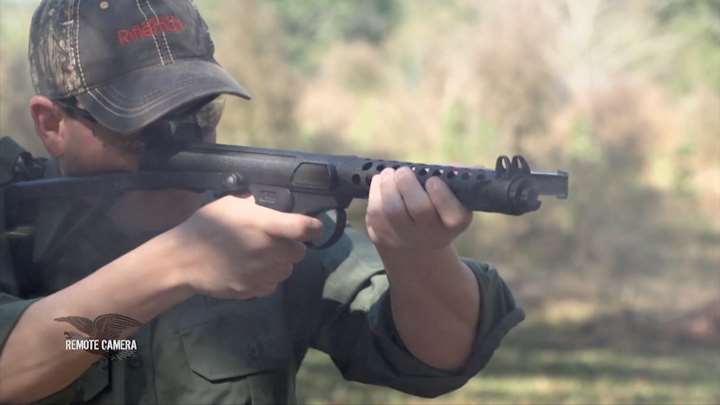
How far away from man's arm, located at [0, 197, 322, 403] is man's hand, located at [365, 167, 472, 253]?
12cm

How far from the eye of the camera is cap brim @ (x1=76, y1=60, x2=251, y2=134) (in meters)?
2.21

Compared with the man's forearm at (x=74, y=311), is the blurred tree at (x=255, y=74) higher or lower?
higher

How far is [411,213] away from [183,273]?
43cm

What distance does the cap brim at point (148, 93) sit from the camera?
2.21 m

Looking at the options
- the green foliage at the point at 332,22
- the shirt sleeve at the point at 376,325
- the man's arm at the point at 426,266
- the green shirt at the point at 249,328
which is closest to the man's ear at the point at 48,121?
the green shirt at the point at 249,328

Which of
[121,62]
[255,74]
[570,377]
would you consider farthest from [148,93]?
[255,74]

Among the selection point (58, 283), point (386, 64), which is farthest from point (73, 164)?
point (386, 64)

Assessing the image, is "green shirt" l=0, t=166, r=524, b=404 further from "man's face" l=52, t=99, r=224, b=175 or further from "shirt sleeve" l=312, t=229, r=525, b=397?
"man's face" l=52, t=99, r=224, b=175

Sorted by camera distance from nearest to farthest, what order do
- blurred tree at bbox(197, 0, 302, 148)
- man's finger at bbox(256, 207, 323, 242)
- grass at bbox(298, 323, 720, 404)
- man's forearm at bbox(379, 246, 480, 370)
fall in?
1. man's finger at bbox(256, 207, 323, 242)
2. man's forearm at bbox(379, 246, 480, 370)
3. grass at bbox(298, 323, 720, 404)
4. blurred tree at bbox(197, 0, 302, 148)

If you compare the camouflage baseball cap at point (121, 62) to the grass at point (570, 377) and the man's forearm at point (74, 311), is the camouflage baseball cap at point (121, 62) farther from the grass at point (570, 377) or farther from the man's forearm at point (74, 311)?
the grass at point (570, 377)

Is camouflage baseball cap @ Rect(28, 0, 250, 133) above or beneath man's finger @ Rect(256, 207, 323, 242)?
above

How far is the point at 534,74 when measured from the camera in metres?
13.0

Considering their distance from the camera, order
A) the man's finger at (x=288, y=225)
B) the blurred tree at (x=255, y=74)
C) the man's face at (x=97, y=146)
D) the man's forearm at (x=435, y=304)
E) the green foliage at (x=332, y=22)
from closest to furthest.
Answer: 1. the man's finger at (x=288, y=225)
2. the man's forearm at (x=435, y=304)
3. the man's face at (x=97, y=146)
4. the blurred tree at (x=255, y=74)
5. the green foliage at (x=332, y=22)

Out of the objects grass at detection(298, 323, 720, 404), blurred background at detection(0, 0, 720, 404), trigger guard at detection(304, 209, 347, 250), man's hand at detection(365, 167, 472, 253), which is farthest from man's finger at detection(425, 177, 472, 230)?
blurred background at detection(0, 0, 720, 404)
